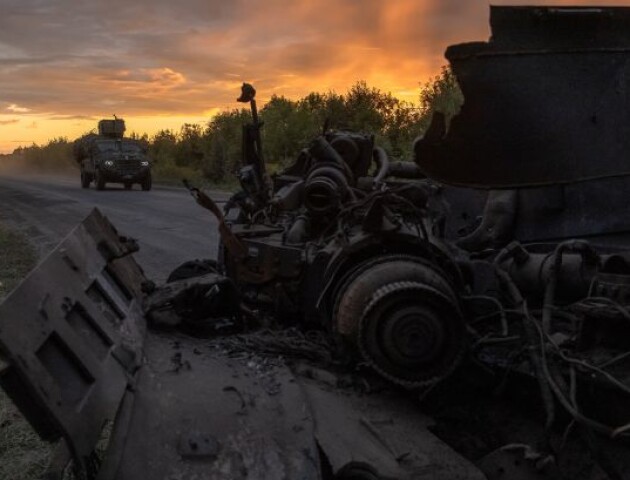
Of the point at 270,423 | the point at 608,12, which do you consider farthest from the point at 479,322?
the point at 608,12

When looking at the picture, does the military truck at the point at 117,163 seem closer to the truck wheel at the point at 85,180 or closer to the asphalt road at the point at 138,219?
the truck wheel at the point at 85,180

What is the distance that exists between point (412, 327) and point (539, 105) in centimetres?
112

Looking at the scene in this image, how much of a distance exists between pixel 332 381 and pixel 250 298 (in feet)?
3.07

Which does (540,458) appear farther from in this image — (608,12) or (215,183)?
(215,183)

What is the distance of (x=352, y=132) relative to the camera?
17.7ft

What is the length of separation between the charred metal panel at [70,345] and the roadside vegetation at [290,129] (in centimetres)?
228

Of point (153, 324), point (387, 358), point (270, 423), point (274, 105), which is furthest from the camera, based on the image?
point (274, 105)

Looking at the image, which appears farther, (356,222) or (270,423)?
(356,222)

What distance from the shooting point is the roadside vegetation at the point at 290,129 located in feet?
69.7

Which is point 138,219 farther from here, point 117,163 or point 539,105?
point 539,105

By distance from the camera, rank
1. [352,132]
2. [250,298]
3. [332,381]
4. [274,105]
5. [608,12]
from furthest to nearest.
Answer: [274,105] < [352,132] < [250,298] < [332,381] < [608,12]

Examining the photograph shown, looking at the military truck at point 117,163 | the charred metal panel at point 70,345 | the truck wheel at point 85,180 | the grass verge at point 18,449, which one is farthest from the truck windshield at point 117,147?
the charred metal panel at point 70,345

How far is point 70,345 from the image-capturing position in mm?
2896

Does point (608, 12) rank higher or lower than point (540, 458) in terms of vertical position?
higher
